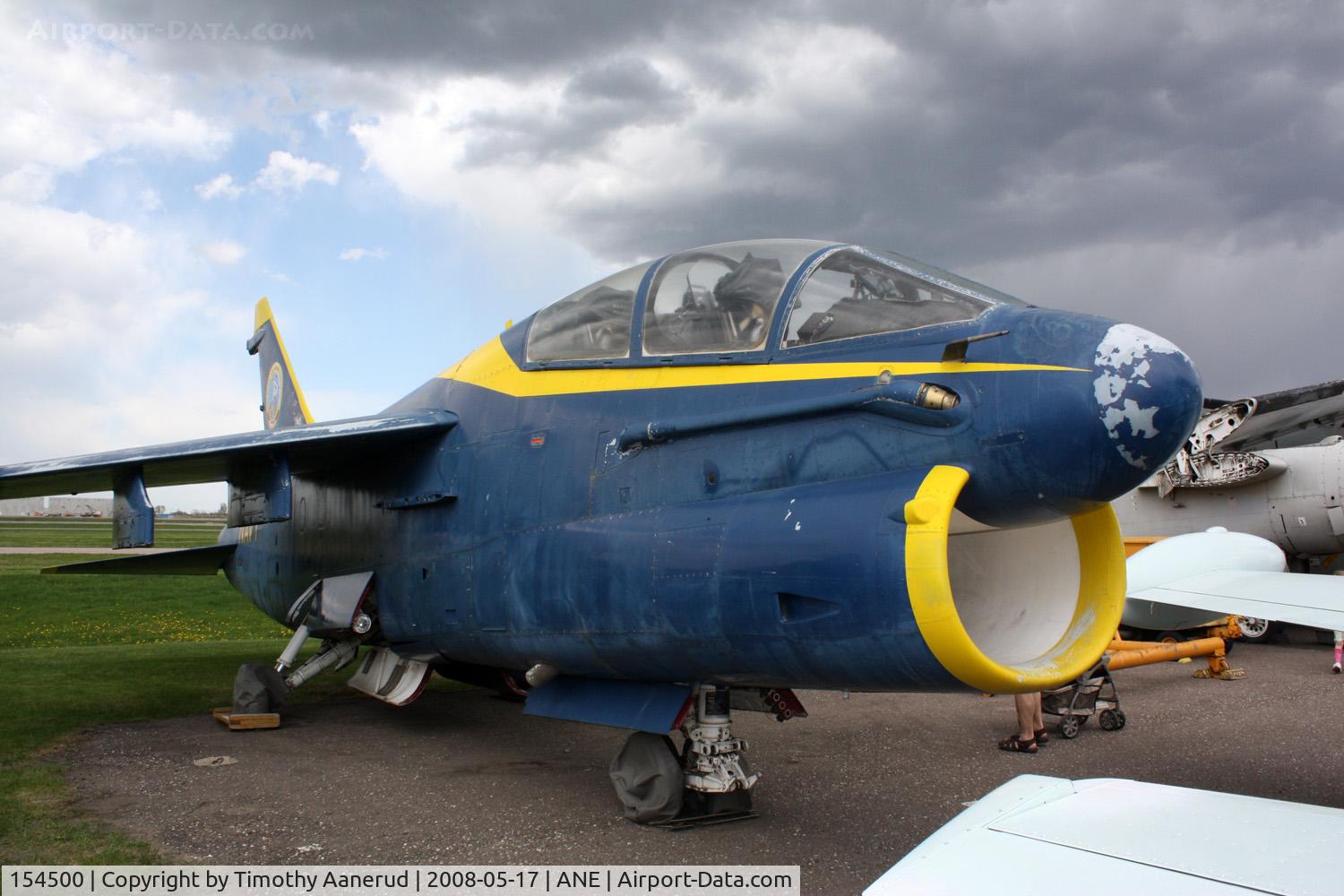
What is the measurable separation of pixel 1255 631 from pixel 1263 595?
1259cm

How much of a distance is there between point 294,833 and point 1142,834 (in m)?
4.70

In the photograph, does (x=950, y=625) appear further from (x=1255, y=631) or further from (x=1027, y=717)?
(x=1255, y=631)

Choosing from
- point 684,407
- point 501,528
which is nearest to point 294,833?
point 501,528

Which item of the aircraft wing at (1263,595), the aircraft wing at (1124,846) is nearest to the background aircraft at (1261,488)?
the aircraft wing at (1263,595)

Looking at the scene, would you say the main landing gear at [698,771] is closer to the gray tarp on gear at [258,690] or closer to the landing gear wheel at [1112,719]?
the gray tarp on gear at [258,690]

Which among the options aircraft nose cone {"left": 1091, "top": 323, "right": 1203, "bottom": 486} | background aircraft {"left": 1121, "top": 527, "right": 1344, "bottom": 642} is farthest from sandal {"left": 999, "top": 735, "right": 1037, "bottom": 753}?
aircraft nose cone {"left": 1091, "top": 323, "right": 1203, "bottom": 486}

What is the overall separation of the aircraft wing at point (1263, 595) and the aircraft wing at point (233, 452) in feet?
18.3

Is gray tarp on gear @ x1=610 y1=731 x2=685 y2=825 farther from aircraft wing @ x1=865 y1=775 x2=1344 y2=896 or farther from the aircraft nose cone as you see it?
the aircraft nose cone

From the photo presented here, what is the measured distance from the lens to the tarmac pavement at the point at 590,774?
17.8 ft

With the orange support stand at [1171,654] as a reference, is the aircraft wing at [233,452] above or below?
above

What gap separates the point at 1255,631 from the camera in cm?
1700

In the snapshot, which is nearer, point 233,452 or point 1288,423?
point 233,452

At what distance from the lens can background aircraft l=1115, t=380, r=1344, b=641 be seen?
17062 millimetres

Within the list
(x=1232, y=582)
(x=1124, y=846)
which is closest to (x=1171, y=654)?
(x=1232, y=582)
